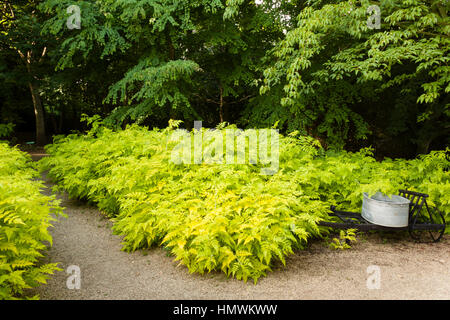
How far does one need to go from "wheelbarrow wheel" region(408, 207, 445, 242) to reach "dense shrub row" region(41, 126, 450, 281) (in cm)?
24

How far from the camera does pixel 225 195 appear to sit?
179 inches

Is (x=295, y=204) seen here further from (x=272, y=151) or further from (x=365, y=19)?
(x=365, y=19)

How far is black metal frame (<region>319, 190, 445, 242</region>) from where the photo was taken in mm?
4980

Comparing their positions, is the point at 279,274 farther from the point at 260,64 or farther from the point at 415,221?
the point at 260,64

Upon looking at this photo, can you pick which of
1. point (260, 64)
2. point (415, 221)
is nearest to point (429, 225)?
point (415, 221)

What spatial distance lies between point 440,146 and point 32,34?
17.4m

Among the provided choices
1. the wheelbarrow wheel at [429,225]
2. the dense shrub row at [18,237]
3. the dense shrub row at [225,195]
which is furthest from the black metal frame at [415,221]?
the dense shrub row at [18,237]

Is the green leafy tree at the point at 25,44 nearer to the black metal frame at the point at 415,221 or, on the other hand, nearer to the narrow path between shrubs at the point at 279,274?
the narrow path between shrubs at the point at 279,274

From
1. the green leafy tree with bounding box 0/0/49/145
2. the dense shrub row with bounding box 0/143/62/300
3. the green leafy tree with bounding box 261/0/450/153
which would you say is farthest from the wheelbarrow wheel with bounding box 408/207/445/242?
the green leafy tree with bounding box 0/0/49/145

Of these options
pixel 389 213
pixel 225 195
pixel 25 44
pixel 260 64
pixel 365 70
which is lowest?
pixel 389 213

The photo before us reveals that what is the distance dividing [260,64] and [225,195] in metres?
6.61

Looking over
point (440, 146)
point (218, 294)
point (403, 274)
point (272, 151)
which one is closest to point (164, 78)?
point (272, 151)
